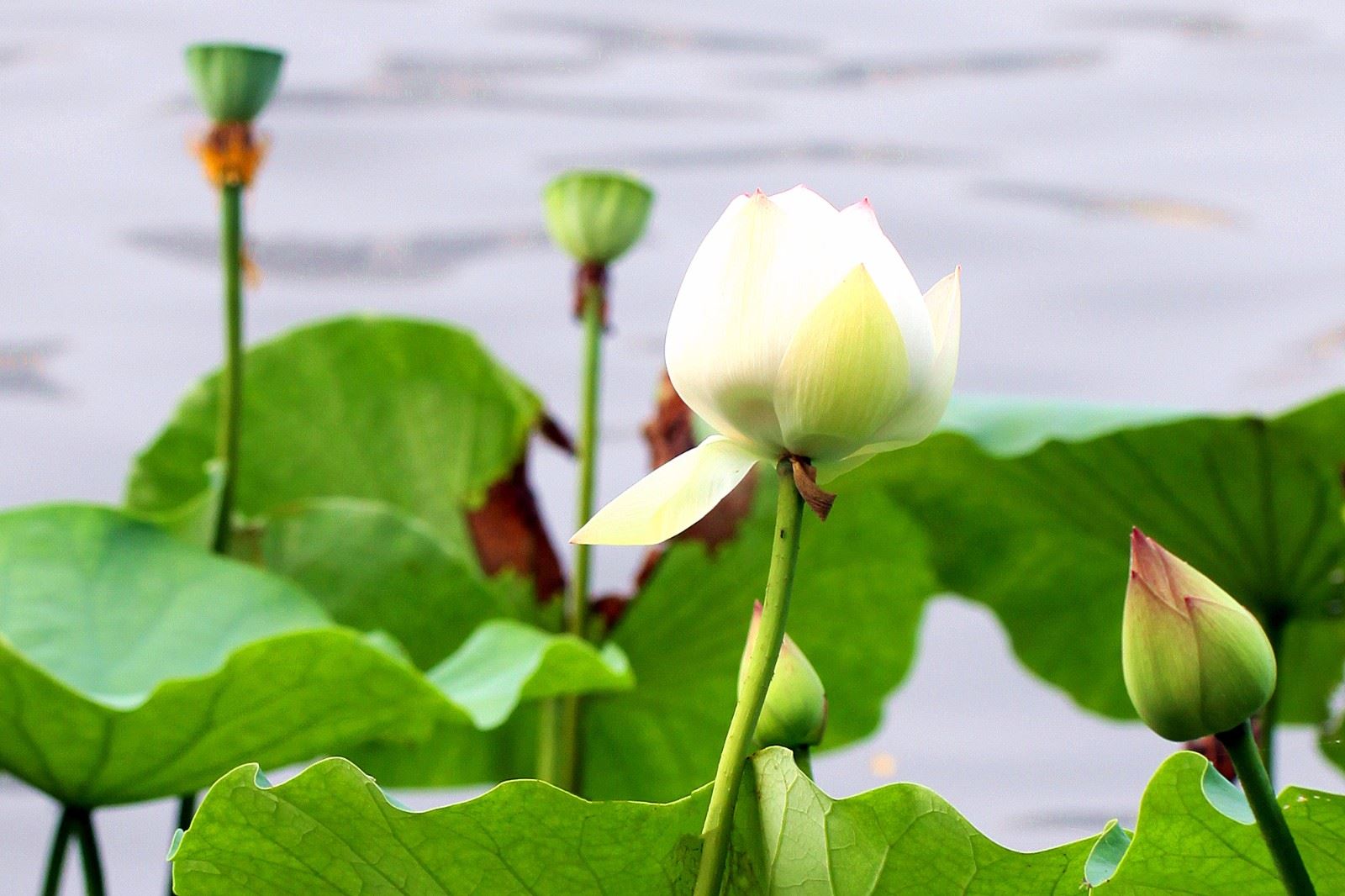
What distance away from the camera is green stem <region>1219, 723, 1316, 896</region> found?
1.03 feet

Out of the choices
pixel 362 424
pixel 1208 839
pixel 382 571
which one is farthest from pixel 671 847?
pixel 362 424

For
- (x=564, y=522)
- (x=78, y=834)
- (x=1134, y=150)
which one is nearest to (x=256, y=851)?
(x=78, y=834)

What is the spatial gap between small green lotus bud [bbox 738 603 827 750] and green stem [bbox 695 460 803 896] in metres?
0.06

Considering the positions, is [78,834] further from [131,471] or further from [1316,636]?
[1316,636]

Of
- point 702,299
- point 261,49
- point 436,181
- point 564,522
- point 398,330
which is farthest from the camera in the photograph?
point 436,181

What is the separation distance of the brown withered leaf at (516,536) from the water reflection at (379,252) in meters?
0.76

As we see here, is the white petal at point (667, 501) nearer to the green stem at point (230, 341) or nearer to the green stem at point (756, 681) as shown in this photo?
the green stem at point (756, 681)

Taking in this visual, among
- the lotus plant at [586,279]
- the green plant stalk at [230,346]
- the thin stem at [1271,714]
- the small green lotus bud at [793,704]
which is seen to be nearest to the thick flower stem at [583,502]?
the lotus plant at [586,279]

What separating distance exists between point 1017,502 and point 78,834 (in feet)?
2.09

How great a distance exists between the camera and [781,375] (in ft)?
1.06

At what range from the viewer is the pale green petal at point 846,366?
0.32 m

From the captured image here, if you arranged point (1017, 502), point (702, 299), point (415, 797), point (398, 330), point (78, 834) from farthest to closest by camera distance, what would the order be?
point (415, 797) < point (398, 330) < point (1017, 502) < point (78, 834) < point (702, 299)

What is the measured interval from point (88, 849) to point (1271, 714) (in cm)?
63

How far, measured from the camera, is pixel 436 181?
188cm
